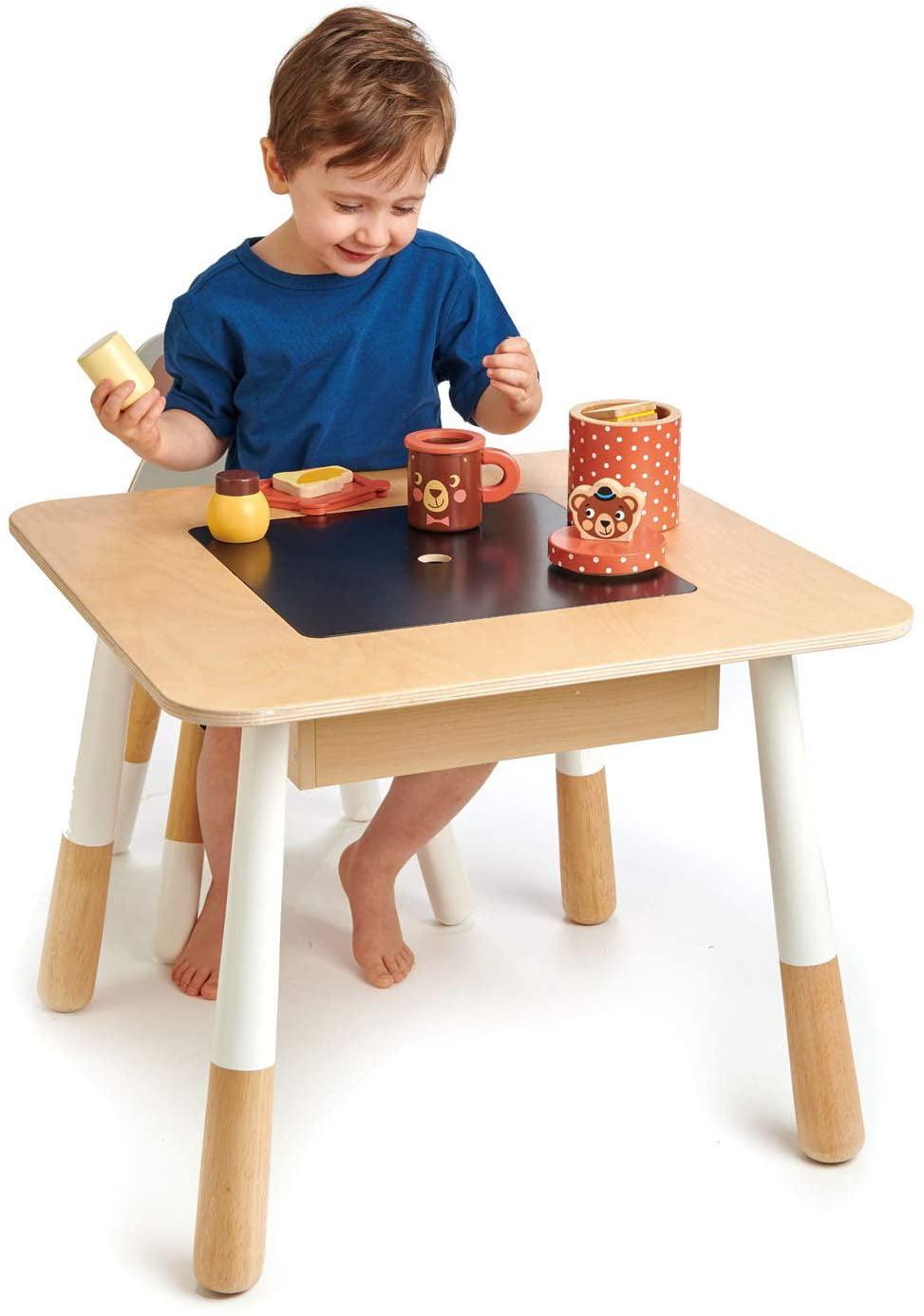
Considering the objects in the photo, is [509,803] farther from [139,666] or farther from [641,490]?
[139,666]

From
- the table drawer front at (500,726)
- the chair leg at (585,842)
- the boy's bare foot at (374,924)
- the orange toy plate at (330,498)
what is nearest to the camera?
the table drawer front at (500,726)

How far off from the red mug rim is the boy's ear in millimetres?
357

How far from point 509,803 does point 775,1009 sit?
713 millimetres

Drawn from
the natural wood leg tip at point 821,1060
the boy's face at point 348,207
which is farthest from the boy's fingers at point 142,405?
the natural wood leg tip at point 821,1060

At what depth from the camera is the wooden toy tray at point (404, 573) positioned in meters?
1.97

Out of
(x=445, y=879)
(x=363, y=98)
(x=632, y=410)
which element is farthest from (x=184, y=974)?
(x=363, y=98)

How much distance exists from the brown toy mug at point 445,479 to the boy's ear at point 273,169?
14.1 inches

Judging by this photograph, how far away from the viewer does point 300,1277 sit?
1.99m

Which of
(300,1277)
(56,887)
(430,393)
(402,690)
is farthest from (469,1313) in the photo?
(430,393)

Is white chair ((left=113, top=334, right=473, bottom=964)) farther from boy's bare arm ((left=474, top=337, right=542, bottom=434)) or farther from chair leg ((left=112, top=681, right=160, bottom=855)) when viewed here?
boy's bare arm ((left=474, top=337, right=542, bottom=434))

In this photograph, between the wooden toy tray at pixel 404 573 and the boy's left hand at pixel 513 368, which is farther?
the boy's left hand at pixel 513 368

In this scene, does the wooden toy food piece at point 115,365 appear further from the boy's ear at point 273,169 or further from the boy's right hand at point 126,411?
the boy's ear at point 273,169

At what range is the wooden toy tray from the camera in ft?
6.47

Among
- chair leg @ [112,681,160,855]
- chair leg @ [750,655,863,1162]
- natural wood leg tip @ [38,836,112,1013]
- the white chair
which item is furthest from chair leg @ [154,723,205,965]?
chair leg @ [750,655,863,1162]
